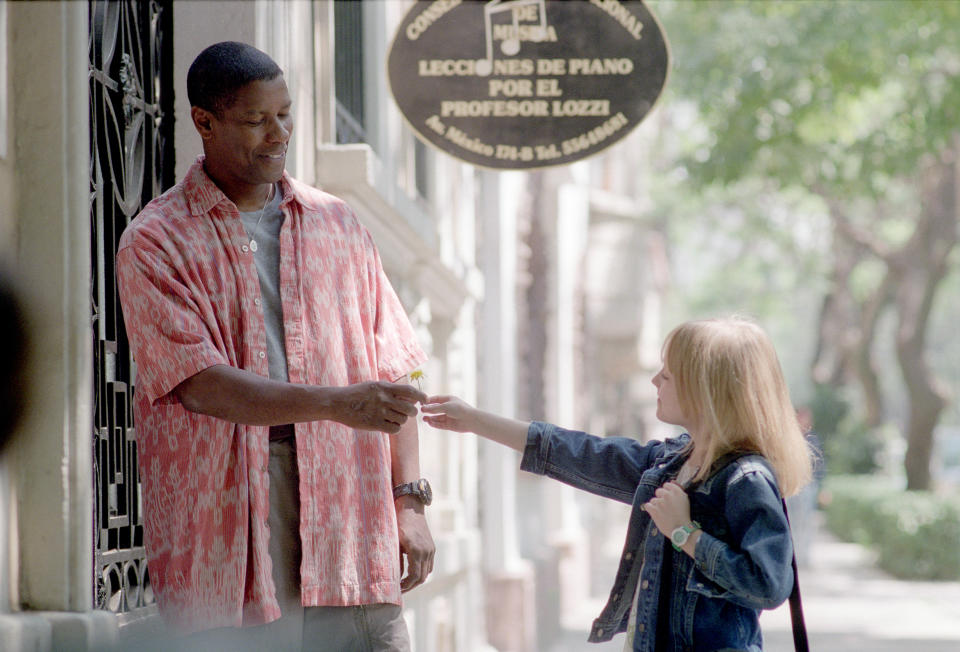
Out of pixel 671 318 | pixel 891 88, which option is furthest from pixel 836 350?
pixel 671 318

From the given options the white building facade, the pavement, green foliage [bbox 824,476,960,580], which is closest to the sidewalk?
the pavement

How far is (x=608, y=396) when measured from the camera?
102 ft

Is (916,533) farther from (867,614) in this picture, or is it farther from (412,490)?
(412,490)

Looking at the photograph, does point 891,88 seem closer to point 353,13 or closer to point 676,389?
point 353,13

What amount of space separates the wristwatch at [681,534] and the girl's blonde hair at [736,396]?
0.53ft

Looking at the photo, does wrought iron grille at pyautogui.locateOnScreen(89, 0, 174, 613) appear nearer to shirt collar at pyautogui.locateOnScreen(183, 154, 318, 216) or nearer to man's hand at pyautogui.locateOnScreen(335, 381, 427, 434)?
shirt collar at pyautogui.locateOnScreen(183, 154, 318, 216)

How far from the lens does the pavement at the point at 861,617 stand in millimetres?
11875

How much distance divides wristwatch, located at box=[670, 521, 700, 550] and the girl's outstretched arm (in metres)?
0.60

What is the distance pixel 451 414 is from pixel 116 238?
137cm

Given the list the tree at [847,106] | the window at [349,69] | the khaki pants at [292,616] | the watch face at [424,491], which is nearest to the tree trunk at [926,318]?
the tree at [847,106]

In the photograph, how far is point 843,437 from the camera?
27375 millimetres

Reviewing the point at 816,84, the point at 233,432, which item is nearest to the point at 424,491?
the point at 233,432

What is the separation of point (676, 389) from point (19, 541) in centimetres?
161

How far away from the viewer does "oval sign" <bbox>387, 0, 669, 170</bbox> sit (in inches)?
213
